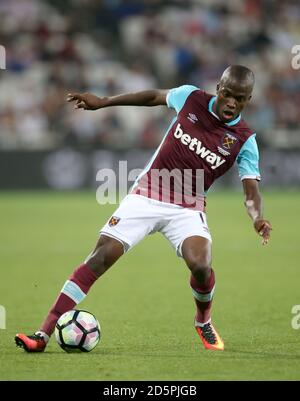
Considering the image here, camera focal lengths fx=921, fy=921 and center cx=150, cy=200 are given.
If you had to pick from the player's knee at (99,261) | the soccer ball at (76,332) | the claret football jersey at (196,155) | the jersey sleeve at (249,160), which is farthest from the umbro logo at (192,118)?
the soccer ball at (76,332)

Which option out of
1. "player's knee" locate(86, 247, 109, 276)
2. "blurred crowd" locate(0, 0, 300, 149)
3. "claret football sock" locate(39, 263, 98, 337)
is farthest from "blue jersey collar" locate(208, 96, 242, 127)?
"blurred crowd" locate(0, 0, 300, 149)

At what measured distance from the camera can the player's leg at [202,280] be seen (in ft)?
21.8

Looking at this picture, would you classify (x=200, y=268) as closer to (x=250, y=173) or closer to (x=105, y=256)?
(x=105, y=256)

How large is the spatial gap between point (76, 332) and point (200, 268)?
3.27ft

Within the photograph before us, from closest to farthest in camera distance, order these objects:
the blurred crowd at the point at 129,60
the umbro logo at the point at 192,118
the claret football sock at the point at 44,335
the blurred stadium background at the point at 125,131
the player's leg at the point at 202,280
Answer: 1. the claret football sock at the point at 44,335
2. the player's leg at the point at 202,280
3. the umbro logo at the point at 192,118
4. the blurred stadium background at the point at 125,131
5. the blurred crowd at the point at 129,60

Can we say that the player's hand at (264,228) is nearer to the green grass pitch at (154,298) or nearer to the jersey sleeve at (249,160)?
the jersey sleeve at (249,160)

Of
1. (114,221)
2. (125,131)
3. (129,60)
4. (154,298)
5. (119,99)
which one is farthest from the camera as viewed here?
(129,60)

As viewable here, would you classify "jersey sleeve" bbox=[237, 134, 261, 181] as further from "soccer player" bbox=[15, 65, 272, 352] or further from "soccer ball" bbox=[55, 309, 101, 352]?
"soccer ball" bbox=[55, 309, 101, 352]

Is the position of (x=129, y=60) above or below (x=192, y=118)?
above

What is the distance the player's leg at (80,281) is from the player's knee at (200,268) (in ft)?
1.72

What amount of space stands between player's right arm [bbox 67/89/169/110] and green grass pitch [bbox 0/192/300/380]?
1792mm

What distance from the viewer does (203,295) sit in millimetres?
6938

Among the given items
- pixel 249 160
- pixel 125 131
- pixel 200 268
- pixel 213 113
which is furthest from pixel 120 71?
pixel 200 268

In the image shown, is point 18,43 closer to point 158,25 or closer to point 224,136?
point 158,25
